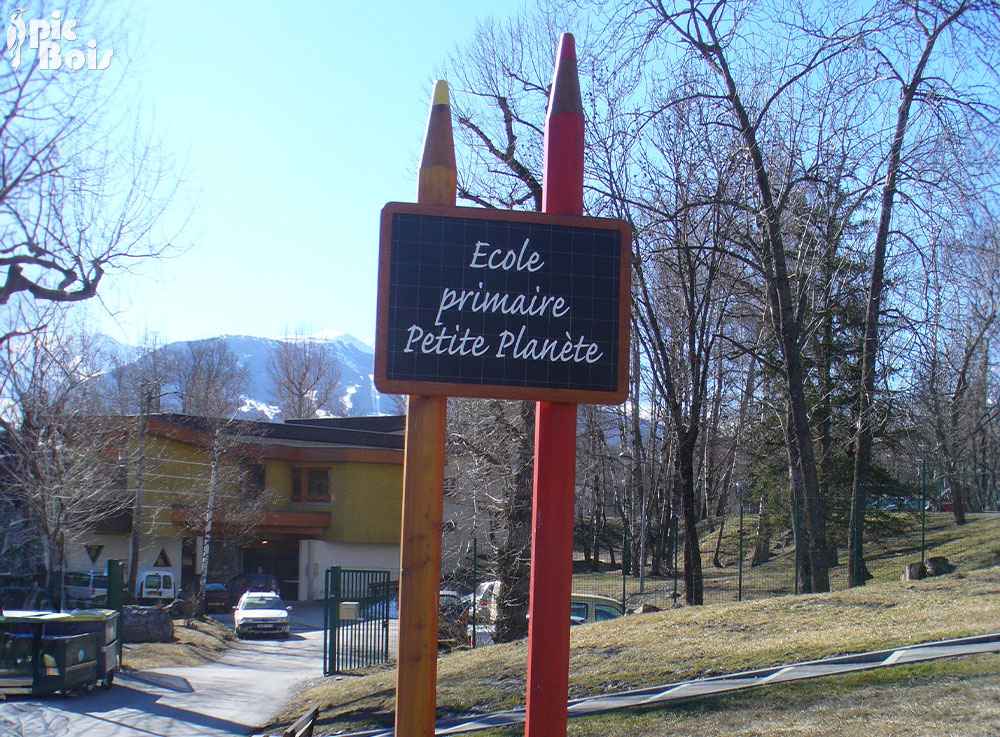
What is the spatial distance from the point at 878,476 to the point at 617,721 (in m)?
20.5

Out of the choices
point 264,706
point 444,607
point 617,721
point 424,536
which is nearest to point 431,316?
point 424,536

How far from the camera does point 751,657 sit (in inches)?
359

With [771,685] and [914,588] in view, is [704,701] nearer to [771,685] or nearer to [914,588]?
[771,685]

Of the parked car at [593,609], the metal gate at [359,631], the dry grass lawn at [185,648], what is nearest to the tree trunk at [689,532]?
the parked car at [593,609]

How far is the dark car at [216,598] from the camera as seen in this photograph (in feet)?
122

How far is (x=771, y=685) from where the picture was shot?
25.3 ft

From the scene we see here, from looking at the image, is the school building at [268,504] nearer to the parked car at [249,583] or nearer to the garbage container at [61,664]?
the parked car at [249,583]

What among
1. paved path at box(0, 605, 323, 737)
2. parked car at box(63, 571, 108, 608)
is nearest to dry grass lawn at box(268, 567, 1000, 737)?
paved path at box(0, 605, 323, 737)

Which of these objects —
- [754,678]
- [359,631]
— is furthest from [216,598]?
[754,678]

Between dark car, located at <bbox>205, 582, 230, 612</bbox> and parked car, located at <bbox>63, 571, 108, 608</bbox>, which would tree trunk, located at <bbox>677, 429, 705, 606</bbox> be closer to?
parked car, located at <bbox>63, 571, 108, 608</bbox>

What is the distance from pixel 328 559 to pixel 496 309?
38906mm

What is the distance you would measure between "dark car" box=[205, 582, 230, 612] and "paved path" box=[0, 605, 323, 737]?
15559 millimetres

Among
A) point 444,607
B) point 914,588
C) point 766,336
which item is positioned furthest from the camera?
point 766,336

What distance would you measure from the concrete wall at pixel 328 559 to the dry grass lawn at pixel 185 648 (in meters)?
11.0
